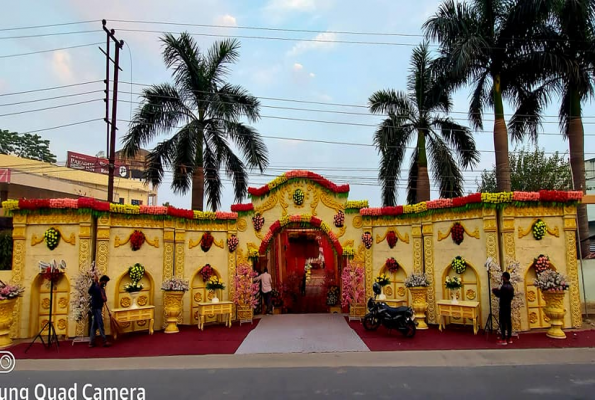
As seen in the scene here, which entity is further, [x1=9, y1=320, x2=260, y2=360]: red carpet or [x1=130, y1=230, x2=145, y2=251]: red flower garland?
[x1=130, y1=230, x2=145, y2=251]: red flower garland

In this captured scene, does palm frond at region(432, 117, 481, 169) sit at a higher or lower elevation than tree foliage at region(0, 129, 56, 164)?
lower

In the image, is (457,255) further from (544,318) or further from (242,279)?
(242,279)

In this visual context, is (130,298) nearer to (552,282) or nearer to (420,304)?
(420,304)

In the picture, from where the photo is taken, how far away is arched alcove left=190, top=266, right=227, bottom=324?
1202cm

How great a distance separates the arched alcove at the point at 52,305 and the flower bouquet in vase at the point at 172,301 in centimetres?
245

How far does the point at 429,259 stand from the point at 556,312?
3324mm

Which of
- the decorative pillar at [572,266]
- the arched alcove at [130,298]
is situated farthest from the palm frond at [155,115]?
the decorative pillar at [572,266]

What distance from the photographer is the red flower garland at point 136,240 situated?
36.1 ft

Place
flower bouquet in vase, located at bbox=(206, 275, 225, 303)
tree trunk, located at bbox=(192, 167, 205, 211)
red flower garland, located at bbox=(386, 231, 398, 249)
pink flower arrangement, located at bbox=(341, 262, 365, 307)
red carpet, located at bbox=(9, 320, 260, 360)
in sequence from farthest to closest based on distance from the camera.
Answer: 1. tree trunk, located at bbox=(192, 167, 205, 211)
2. pink flower arrangement, located at bbox=(341, 262, 365, 307)
3. red flower garland, located at bbox=(386, 231, 398, 249)
4. flower bouquet in vase, located at bbox=(206, 275, 225, 303)
5. red carpet, located at bbox=(9, 320, 260, 360)

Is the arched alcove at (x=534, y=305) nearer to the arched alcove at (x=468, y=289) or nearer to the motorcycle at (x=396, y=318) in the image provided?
the arched alcove at (x=468, y=289)

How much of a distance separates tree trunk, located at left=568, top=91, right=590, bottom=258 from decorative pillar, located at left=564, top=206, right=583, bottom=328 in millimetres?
3416

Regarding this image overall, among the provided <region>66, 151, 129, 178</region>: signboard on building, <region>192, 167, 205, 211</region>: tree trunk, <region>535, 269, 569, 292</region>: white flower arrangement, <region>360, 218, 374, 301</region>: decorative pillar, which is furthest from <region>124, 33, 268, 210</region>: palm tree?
<region>66, 151, 129, 178</region>: signboard on building

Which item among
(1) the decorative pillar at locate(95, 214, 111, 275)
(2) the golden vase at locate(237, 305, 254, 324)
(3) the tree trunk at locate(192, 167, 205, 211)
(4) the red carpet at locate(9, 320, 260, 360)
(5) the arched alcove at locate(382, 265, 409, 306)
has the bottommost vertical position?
(4) the red carpet at locate(9, 320, 260, 360)

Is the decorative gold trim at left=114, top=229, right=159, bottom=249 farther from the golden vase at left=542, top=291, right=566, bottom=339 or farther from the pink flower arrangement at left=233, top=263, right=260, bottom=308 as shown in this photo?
the golden vase at left=542, top=291, right=566, bottom=339
